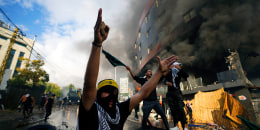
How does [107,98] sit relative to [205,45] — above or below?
below

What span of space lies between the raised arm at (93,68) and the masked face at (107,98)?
0.23m

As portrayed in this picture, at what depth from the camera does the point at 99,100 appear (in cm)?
118

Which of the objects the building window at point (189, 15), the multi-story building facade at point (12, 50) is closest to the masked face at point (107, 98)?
the building window at point (189, 15)

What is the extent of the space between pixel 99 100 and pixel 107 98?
8cm

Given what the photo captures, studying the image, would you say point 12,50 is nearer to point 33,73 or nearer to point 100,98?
point 33,73

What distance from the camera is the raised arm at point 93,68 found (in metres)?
0.90

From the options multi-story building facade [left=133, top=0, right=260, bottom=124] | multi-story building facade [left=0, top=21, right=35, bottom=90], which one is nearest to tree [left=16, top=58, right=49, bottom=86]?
multi-story building facade [left=0, top=21, right=35, bottom=90]

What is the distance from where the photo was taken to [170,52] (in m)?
19.8

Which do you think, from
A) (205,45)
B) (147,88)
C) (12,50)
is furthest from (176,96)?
(12,50)

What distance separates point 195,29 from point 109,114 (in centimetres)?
1746

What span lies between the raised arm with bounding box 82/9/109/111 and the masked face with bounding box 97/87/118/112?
0.77 ft

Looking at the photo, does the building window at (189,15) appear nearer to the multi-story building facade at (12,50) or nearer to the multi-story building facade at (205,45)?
the multi-story building facade at (205,45)

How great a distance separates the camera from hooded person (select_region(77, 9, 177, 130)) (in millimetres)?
916

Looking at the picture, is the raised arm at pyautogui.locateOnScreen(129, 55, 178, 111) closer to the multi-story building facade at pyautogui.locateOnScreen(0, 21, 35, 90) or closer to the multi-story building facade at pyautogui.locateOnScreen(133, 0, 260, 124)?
the multi-story building facade at pyautogui.locateOnScreen(133, 0, 260, 124)
